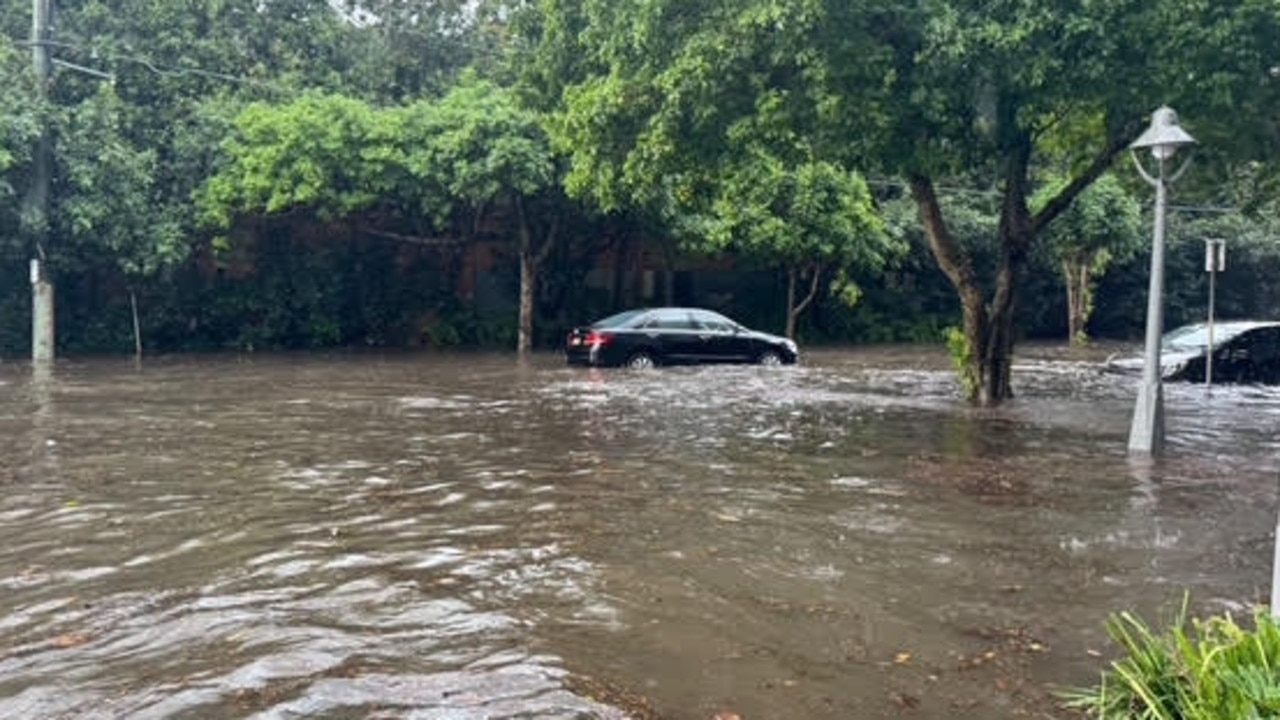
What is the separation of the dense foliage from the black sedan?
262 cm

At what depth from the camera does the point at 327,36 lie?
27.4m

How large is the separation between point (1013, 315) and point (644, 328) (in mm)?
7470

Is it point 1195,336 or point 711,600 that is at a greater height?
point 1195,336

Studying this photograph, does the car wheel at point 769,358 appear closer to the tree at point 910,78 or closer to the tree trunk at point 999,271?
the tree trunk at point 999,271

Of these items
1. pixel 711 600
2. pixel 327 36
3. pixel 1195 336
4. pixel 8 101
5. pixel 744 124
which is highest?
pixel 327 36

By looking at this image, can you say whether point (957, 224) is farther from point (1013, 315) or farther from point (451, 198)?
point (1013, 315)

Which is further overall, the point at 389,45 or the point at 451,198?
the point at 389,45

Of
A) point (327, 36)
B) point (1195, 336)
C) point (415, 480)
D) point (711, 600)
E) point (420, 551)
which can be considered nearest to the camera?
point (711, 600)

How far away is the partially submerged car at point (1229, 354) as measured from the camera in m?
18.1

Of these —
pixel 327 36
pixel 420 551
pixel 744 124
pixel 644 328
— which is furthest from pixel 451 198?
pixel 420 551

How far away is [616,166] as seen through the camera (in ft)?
47.2

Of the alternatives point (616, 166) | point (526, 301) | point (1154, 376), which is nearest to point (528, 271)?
point (526, 301)

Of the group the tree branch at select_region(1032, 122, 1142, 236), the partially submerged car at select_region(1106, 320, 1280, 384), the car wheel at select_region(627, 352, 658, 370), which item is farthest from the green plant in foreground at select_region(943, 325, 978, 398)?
the car wheel at select_region(627, 352, 658, 370)

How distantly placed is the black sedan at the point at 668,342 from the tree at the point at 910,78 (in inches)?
236
